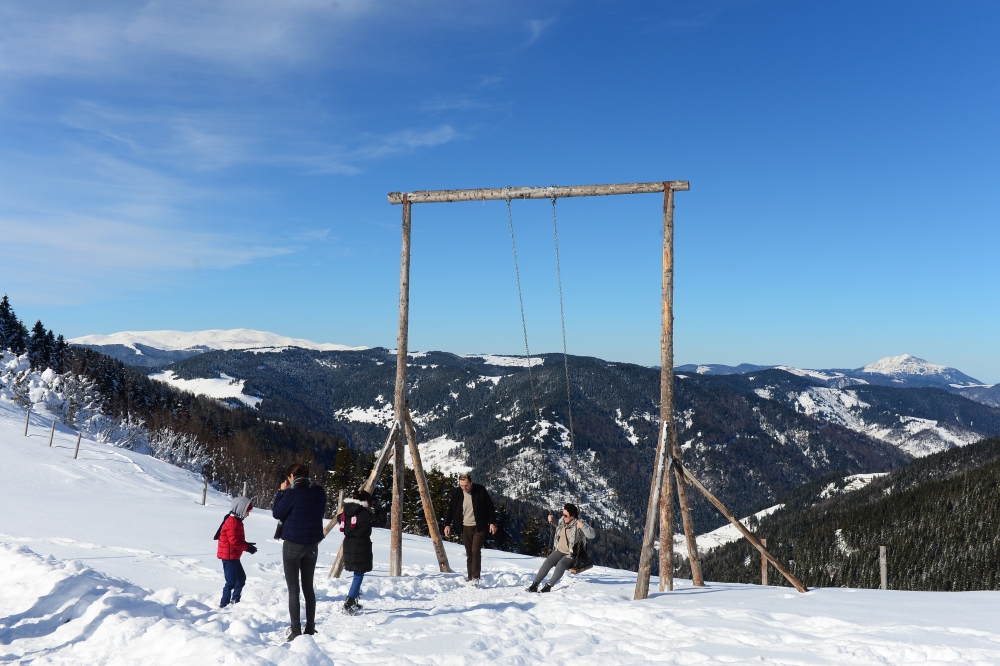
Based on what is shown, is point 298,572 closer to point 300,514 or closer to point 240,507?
point 300,514

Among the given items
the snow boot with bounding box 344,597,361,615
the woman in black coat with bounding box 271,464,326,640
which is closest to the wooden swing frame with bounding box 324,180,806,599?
the snow boot with bounding box 344,597,361,615

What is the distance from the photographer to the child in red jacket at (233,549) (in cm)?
878

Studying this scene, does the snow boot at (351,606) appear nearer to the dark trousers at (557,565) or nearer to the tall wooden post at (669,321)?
the dark trousers at (557,565)

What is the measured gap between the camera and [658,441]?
1040cm

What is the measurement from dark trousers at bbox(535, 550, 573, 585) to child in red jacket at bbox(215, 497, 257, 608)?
4.56 meters

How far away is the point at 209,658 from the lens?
545 cm

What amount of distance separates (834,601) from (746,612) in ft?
6.88

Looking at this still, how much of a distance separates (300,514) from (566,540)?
4.82m

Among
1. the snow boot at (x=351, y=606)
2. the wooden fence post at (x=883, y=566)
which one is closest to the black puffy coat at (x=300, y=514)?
the snow boot at (x=351, y=606)

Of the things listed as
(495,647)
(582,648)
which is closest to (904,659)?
(582,648)

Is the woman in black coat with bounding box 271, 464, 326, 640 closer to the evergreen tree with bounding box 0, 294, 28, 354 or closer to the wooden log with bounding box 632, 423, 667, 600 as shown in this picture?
the wooden log with bounding box 632, 423, 667, 600

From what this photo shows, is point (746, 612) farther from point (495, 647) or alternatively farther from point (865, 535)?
point (865, 535)

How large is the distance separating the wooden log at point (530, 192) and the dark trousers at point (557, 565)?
6519 millimetres

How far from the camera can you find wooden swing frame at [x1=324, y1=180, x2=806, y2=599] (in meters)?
10.8
